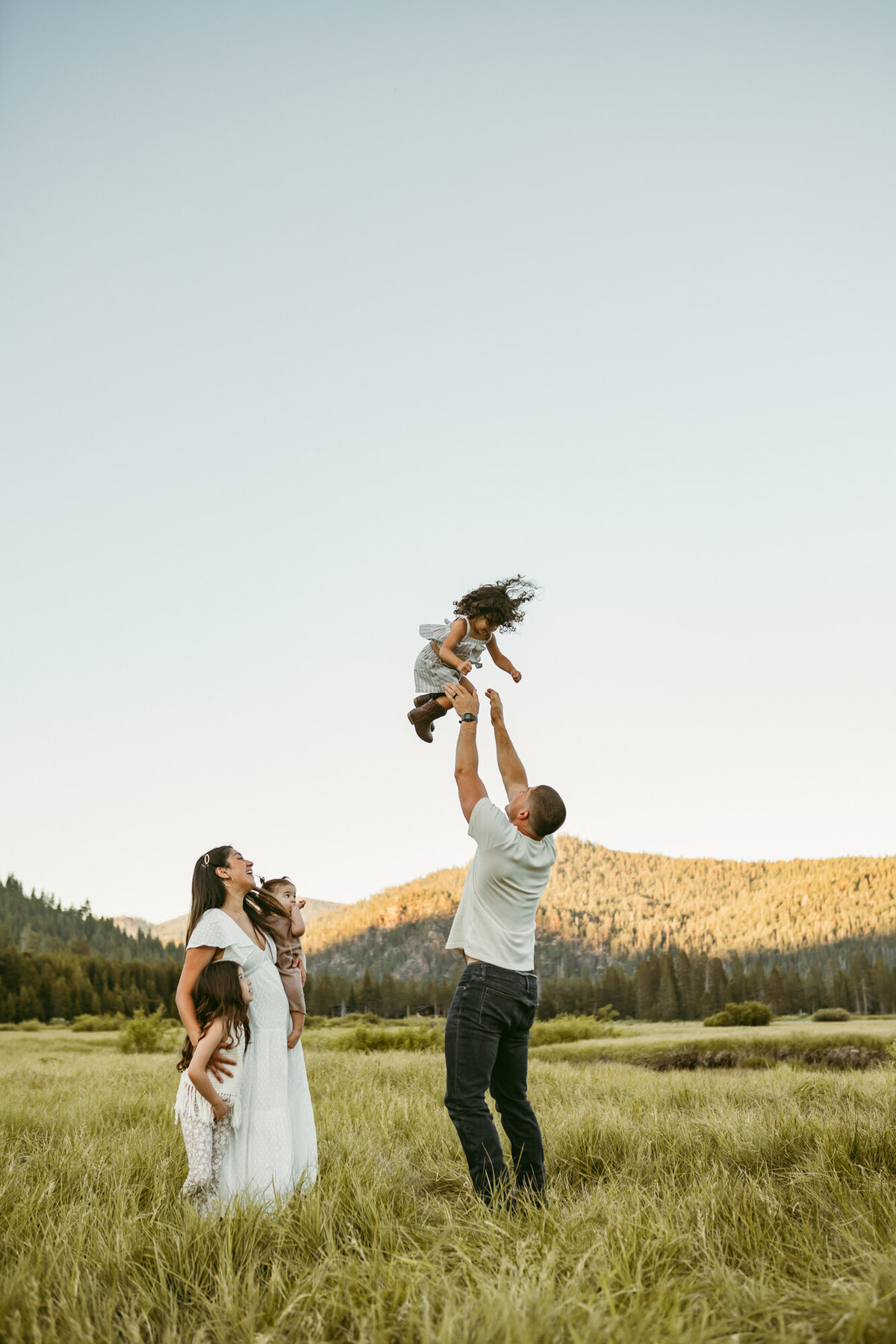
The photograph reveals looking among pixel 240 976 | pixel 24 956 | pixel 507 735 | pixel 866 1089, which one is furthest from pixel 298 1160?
pixel 24 956

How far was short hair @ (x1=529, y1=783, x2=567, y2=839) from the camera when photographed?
4594 mm

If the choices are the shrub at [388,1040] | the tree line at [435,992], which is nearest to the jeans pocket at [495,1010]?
the shrub at [388,1040]

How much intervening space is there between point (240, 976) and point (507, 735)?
220cm

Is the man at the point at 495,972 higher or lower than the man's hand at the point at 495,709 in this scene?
lower

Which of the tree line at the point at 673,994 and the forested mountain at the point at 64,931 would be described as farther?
the forested mountain at the point at 64,931

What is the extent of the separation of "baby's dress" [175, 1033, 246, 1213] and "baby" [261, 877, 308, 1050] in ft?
1.85

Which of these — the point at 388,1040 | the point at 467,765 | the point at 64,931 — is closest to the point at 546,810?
the point at 467,765

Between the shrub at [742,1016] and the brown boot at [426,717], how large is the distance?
152ft

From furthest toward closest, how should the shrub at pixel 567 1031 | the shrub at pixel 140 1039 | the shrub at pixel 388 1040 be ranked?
the shrub at pixel 567 1031 < the shrub at pixel 140 1039 < the shrub at pixel 388 1040

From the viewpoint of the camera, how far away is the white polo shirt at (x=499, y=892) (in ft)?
14.5

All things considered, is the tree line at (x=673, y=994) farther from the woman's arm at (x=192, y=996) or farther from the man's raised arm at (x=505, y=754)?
the woman's arm at (x=192, y=996)

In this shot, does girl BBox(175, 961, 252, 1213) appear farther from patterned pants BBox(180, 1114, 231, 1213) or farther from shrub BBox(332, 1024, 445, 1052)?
shrub BBox(332, 1024, 445, 1052)

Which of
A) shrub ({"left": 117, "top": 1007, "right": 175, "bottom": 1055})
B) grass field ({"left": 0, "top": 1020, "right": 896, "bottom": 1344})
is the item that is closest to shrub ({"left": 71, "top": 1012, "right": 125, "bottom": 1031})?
shrub ({"left": 117, "top": 1007, "right": 175, "bottom": 1055})

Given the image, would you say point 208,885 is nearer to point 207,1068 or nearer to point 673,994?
point 207,1068
